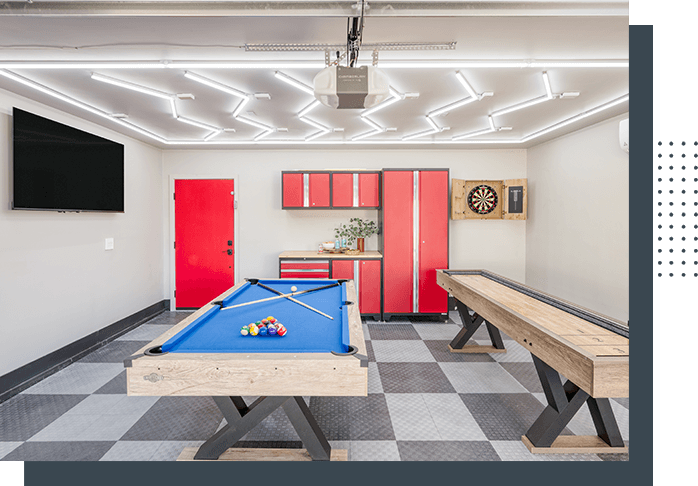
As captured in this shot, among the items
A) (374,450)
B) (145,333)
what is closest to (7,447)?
(145,333)

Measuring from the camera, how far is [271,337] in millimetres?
1896

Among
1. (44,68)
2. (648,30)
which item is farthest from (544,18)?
(44,68)

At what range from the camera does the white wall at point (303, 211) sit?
521 cm

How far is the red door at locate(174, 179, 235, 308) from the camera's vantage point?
520 centimetres

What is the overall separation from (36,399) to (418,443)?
9.55 ft

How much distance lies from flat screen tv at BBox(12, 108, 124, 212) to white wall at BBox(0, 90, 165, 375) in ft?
0.42

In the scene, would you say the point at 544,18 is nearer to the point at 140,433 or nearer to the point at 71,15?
the point at 71,15

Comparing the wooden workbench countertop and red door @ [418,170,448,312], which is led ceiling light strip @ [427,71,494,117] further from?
the wooden workbench countertop

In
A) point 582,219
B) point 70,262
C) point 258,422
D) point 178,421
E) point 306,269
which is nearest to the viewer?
point 258,422

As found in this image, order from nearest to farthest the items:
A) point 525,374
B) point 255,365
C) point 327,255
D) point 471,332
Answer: point 255,365
point 525,374
point 471,332
point 327,255

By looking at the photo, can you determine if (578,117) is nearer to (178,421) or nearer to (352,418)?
(352,418)

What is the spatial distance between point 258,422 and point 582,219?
4138mm
